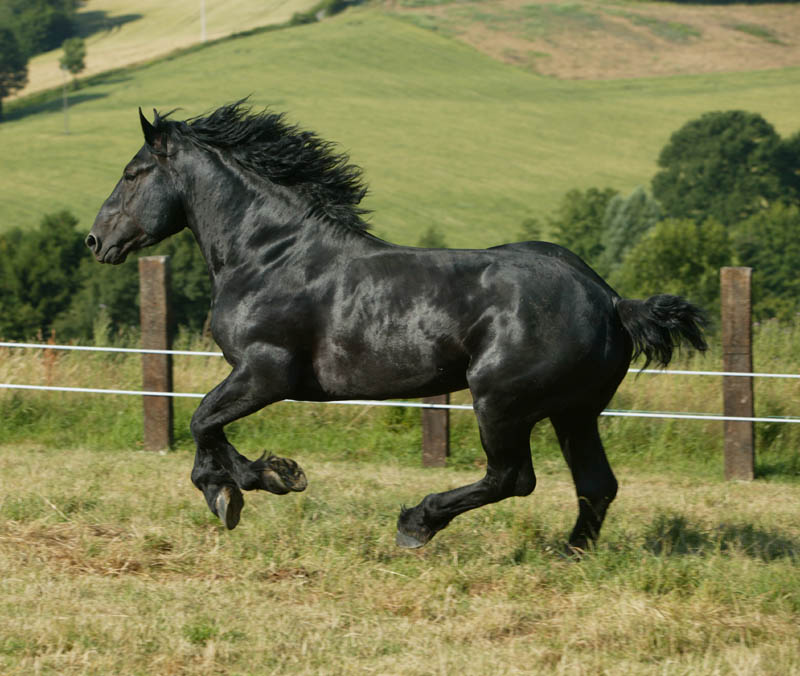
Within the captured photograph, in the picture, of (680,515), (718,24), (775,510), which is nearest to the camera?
(680,515)

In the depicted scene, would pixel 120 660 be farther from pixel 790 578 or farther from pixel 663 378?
pixel 663 378

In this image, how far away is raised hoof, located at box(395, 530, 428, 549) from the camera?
490 cm

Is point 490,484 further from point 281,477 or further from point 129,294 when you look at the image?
point 129,294

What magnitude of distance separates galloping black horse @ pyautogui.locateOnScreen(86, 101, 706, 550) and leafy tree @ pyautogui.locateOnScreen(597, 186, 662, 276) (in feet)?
182

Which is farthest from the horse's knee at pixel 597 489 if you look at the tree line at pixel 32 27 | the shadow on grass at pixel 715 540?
the tree line at pixel 32 27

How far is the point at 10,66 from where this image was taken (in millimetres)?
80000

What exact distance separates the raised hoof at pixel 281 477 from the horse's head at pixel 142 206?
1.33m

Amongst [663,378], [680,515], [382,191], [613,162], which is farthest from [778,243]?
[680,515]

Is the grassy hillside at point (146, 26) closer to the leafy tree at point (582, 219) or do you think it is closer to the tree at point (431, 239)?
the leafy tree at point (582, 219)

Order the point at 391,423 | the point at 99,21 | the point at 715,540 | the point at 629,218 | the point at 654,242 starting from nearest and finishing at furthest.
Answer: the point at 715,540 < the point at 391,423 < the point at 654,242 < the point at 629,218 < the point at 99,21

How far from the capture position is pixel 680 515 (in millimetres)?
6004

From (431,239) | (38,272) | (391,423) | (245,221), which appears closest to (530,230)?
(431,239)

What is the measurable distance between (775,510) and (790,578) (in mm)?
1931

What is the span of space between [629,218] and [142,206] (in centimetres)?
5693
